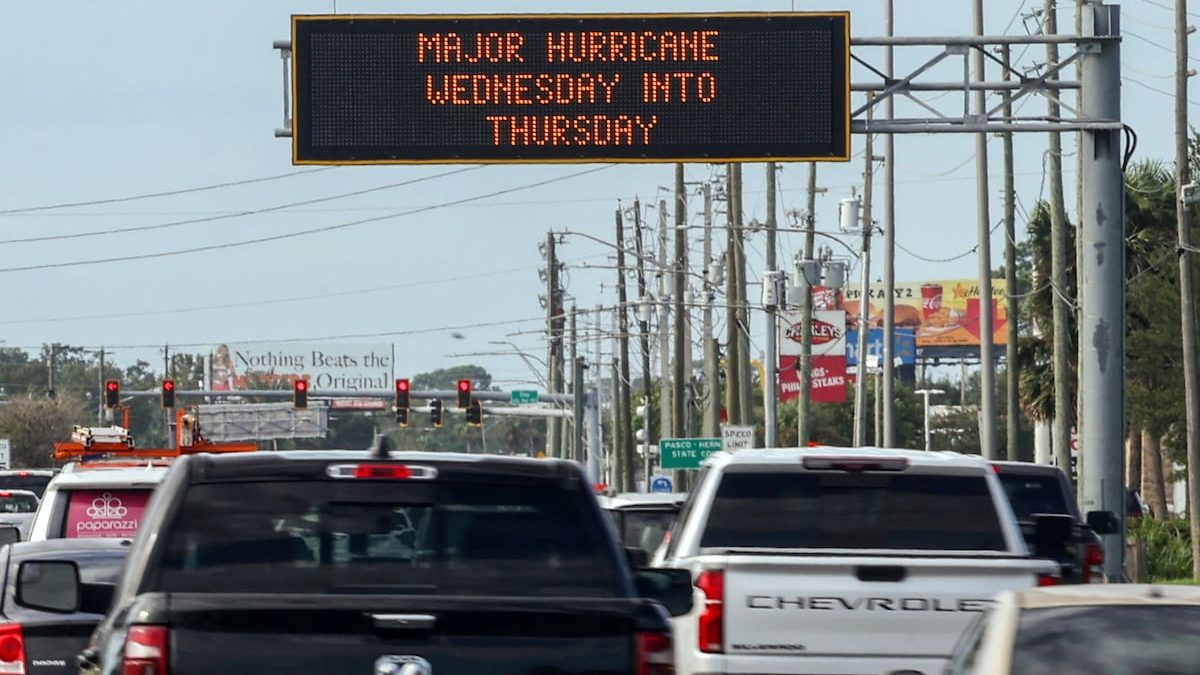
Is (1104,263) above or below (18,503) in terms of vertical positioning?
above

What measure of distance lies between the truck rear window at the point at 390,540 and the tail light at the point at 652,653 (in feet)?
1.69

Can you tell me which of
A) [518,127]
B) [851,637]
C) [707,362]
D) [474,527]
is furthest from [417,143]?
[707,362]

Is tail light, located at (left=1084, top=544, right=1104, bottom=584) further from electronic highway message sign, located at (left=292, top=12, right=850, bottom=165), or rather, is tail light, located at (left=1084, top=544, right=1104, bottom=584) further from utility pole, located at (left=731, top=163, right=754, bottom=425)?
utility pole, located at (left=731, top=163, right=754, bottom=425)

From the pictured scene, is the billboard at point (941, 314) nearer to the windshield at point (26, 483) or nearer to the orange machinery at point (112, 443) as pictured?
the windshield at point (26, 483)

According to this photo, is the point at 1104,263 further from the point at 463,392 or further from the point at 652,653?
the point at 463,392

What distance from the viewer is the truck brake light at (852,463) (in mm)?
12086

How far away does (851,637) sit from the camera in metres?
11.4

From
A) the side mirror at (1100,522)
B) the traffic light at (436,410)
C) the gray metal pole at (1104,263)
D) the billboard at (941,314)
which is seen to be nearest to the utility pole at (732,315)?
the traffic light at (436,410)

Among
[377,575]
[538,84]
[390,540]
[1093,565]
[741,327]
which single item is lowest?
[1093,565]

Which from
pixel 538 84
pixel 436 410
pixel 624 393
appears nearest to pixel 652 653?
pixel 538 84

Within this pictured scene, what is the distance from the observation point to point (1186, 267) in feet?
124

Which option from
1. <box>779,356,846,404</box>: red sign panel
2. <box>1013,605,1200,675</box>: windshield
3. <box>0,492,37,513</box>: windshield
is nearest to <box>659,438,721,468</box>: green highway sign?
<box>0,492,37,513</box>: windshield

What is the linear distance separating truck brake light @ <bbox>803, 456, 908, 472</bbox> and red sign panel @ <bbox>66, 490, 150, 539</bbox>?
5859 millimetres

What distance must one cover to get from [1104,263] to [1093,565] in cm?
837
